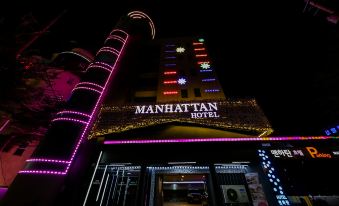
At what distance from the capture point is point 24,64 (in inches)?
347

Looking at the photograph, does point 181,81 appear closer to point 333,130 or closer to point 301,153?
point 301,153

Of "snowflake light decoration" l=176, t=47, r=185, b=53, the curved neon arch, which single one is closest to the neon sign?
"snowflake light decoration" l=176, t=47, r=185, b=53

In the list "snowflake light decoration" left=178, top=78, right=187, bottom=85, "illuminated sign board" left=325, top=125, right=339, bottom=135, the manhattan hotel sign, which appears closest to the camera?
the manhattan hotel sign

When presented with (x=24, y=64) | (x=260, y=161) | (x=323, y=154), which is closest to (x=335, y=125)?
(x=323, y=154)

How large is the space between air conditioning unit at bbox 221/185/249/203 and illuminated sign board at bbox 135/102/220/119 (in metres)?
3.79

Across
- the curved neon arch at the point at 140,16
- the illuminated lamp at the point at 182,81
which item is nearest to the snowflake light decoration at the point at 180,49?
the curved neon arch at the point at 140,16

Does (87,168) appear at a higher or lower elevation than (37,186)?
higher

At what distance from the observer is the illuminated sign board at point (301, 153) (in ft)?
31.9

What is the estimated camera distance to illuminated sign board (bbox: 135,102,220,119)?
1065 centimetres

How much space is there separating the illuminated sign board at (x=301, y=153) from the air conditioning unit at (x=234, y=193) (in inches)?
98.4

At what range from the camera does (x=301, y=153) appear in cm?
988

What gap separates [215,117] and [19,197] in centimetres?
925

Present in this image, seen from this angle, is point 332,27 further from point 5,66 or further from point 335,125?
point 5,66

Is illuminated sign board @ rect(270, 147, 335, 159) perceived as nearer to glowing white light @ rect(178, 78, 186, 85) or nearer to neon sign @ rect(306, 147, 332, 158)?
neon sign @ rect(306, 147, 332, 158)
